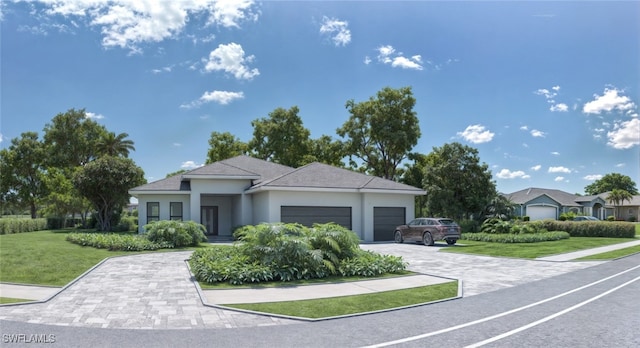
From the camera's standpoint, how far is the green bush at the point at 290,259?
10.6 m

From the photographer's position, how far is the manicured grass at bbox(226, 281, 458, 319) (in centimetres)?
765

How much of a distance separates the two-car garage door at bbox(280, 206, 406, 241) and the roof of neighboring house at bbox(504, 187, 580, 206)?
1246 inches

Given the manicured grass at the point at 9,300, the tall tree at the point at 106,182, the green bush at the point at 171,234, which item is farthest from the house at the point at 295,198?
the manicured grass at the point at 9,300

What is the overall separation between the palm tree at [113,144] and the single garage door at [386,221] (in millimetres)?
35832

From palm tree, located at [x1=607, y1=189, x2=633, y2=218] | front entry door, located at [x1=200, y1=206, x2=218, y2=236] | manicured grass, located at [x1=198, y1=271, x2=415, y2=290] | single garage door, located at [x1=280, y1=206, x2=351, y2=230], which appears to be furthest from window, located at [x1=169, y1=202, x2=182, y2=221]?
palm tree, located at [x1=607, y1=189, x2=633, y2=218]

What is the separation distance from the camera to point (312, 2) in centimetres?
1669

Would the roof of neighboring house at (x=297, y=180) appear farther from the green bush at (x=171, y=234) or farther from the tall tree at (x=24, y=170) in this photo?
the tall tree at (x=24, y=170)

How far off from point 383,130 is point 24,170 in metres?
44.5

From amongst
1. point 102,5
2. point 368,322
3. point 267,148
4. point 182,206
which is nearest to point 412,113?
point 267,148

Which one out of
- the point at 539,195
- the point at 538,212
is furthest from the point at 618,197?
the point at 538,212

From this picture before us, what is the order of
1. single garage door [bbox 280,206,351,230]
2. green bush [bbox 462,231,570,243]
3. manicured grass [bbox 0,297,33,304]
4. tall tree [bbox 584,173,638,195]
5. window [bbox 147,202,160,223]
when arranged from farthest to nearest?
tall tree [bbox 584,173,638,195] < window [bbox 147,202,160,223] < single garage door [bbox 280,206,351,230] < green bush [bbox 462,231,570,243] < manicured grass [bbox 0,297,33,304]

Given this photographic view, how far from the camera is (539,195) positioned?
2019 inches

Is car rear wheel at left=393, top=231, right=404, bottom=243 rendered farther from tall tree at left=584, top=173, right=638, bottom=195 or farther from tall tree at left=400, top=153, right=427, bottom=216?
tall tree at left=584, top=173, right=638, bottom=195

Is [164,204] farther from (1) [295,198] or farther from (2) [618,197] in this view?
(2) [618,197]
